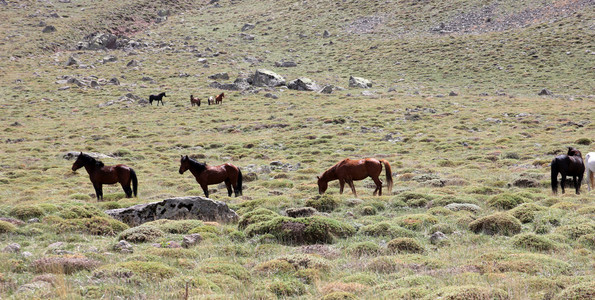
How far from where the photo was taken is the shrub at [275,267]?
7.92 m

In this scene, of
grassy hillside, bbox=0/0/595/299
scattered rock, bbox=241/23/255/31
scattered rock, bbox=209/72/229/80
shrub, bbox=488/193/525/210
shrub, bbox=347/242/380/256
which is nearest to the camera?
grassy hillside, bbox=0/0/595/299

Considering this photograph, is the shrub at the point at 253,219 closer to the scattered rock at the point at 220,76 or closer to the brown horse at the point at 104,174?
the brown horse at the point at 104,174

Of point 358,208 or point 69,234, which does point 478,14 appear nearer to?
point 358,208

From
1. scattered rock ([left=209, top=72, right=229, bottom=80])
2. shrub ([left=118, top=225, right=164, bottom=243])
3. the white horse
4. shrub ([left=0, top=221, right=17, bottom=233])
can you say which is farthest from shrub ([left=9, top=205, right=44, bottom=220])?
scattered rock ([left=209, top=72, right=229, bottom=80])

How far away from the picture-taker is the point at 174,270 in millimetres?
7805

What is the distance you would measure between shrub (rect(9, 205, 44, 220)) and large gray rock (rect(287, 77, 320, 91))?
51.4 metres

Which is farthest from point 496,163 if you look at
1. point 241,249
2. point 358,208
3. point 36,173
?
point 36,173

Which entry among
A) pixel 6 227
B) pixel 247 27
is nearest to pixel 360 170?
pixel 6 227

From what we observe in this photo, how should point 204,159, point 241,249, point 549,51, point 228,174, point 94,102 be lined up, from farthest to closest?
point 549,51, point 94,102, point 204,159, point 228,174, point 241,249

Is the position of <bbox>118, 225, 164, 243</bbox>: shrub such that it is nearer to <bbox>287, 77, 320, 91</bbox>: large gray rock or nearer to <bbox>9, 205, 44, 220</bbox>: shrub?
<bbox>9, 205, 44, 220</bbox>: shrub

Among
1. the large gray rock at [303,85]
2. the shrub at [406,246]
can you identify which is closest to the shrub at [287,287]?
the shrub at [406,246]

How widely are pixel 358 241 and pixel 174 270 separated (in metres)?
4.71

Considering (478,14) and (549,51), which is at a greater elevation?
(478,14)

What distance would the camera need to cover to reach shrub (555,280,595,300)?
19.2 ft
